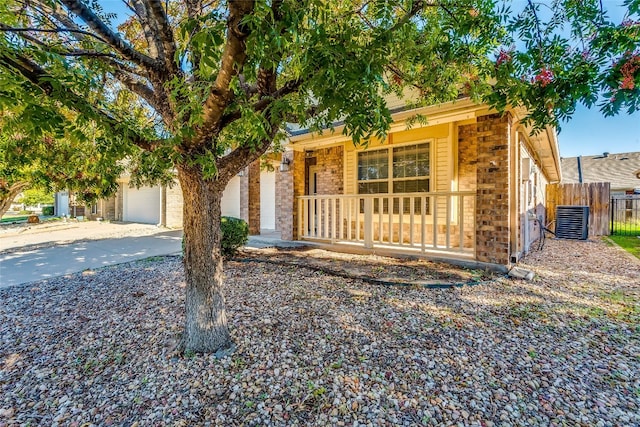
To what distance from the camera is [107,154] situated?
83.1 inches

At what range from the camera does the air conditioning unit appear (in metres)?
10.5

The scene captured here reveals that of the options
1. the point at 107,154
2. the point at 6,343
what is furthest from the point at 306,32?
the point at 6,343

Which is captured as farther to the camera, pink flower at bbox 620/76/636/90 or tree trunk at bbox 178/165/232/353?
tree trunk at bbox 178/165/232/353

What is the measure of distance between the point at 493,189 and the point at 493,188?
18mm

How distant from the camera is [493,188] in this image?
5344 millimetres

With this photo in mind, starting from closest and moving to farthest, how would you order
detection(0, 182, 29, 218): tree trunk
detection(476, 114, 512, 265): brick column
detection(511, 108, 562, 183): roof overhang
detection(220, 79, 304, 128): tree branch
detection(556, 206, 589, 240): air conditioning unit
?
detection(220, 79, 304, 128): tree branch → detection(476, 114, 512, 265): brick column → detection(511, 108, 562, 183): roof overhang → detection(0, 182, 29, 218): tree trunk → detection(556, 206, 589, 240): air conditioning unit

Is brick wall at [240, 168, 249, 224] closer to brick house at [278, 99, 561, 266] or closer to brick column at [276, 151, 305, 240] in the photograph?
brick house at [278, 99, 561, 266]

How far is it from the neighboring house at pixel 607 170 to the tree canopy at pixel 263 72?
24.4m

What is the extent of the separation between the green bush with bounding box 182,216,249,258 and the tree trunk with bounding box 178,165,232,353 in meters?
3.46

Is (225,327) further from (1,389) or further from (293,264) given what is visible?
(293,264)

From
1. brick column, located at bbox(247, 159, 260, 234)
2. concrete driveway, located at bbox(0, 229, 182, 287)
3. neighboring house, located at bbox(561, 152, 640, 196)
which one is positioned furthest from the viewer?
neighboring house, located at bbox(561, 152, 640, 196)

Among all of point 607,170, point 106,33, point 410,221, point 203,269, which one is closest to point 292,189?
point 410,221

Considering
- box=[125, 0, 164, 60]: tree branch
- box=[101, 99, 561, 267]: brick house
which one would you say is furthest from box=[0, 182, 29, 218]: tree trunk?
box=[125, 0, 164, 60]: tree branch

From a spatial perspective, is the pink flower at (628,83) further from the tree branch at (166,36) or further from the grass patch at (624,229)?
the grass patch at (624,229)
